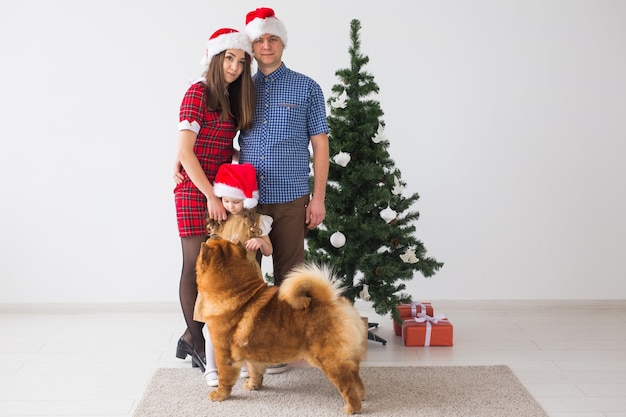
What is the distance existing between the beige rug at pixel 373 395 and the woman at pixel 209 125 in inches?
20.4

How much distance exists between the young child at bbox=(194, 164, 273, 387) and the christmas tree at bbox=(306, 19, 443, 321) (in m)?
A: 0.55

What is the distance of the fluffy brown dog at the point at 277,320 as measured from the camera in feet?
9.07

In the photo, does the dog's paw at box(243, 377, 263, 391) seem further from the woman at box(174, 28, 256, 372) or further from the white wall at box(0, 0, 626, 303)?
the white wall at box(0, 0, 626, 303)

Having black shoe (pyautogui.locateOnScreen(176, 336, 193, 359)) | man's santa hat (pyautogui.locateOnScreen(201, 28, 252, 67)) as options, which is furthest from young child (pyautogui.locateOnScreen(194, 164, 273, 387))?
man's santa hat (pyautogui.locateOnScreen(201, 28, 252, 67))

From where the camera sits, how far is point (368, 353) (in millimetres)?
3623

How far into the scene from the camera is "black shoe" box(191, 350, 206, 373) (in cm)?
327

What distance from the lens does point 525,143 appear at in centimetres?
427

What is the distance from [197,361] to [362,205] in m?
1.05

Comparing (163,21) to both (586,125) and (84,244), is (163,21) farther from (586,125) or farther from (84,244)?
(586,125)

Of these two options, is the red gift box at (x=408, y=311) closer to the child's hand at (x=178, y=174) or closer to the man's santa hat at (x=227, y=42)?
the child's hand at (x=178, y=174)

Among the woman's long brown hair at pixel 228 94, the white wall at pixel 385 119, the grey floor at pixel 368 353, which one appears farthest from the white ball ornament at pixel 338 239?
the white wall at pixel 385 119

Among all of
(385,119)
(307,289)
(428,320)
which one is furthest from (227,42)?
(428,320)

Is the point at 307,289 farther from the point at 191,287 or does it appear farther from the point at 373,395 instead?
the point at 191,287

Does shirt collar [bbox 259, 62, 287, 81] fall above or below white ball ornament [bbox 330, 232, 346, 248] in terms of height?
above
